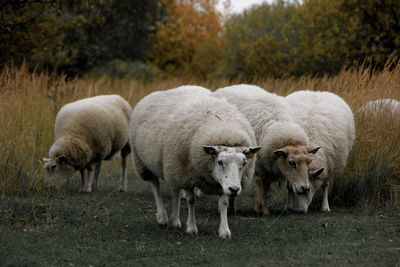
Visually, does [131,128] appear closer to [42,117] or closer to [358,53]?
[42,117]

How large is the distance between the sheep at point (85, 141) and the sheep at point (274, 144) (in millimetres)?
2592

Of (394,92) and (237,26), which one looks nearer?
(394,92)

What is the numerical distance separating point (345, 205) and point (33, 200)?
4.22 metres

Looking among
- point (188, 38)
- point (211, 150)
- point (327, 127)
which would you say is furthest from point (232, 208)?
point (188, 38)

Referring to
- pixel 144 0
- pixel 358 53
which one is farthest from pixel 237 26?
A: pixel 358 53

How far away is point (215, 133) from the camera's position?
23.5 ft

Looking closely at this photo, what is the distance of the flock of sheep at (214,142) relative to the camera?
23.6 feet

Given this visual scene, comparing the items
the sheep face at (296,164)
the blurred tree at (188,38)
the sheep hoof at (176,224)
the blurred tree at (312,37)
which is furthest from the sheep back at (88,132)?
the blurred tree at (188,38)

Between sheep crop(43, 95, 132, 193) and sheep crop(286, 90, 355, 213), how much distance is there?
3098 millimetres

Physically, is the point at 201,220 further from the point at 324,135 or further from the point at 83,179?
the point at 83,179

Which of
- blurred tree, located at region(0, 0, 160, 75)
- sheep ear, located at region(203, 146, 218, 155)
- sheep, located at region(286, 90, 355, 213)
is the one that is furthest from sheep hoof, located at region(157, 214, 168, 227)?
blurred tree, located at region(0, 0, 160, 75)

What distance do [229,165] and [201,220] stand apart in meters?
1.89

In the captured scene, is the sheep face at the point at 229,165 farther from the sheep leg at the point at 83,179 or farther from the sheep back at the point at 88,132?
the sheep leg at the point at 83,179

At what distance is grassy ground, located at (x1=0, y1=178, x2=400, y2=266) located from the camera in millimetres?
6246
